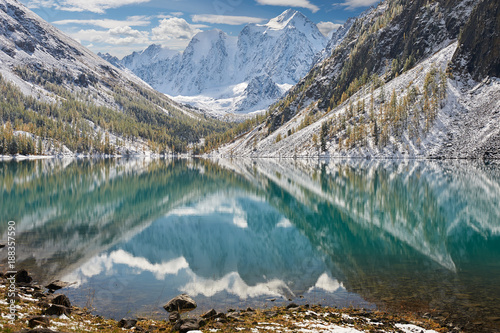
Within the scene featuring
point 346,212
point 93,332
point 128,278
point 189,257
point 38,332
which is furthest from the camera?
point 346,212

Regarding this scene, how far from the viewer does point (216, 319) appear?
1747cm

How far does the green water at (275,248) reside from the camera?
21.0 m

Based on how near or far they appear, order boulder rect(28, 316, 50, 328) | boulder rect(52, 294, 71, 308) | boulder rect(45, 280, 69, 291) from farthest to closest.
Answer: boulder rect(45, 280, 69, 291)
boulder rect(52, 294, 71, 308)
boulder rect(28, 316, 50, 328)

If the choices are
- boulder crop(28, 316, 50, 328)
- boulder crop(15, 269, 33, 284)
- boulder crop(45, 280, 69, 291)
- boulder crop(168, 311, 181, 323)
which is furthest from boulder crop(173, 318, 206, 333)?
boulder crop(15, 269, 33, 284)

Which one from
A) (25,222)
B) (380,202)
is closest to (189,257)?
(25,222)

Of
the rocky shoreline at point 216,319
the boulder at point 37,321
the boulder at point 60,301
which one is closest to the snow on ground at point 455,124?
the rocky shoreline at point 216,319

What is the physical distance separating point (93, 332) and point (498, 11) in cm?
20782

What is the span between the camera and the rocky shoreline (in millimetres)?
15805

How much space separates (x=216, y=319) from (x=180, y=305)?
10.2 ft

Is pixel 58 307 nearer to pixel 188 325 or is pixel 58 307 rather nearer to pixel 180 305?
pixel 180 305

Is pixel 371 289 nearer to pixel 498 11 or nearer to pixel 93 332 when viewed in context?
pixel 93 332

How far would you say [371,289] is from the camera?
71.8ft

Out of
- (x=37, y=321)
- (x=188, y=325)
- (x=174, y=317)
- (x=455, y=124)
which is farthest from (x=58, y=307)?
(x=455, y=124)

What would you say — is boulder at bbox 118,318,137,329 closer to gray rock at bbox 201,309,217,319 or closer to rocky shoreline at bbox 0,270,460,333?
rocky shoreline at bbox 0,270,460,333
